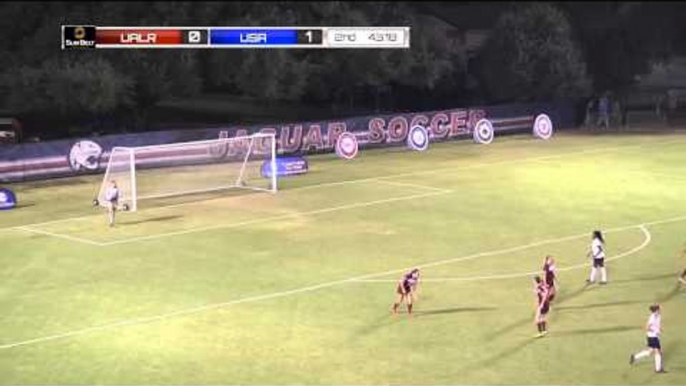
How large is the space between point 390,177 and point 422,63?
23.6 metres

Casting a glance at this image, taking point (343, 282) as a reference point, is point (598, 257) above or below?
above

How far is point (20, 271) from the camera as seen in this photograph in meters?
28.1

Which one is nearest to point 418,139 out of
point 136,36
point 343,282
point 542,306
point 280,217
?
point 136,36

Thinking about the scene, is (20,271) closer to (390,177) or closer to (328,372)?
(328,372)

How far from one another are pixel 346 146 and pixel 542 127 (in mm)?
15539

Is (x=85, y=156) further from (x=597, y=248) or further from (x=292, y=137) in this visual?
(x=597, y=248)

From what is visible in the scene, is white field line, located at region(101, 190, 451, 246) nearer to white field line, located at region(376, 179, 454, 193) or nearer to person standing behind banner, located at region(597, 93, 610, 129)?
white field line, located at region(376, 179, 454, 193)

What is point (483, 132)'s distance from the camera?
200ft

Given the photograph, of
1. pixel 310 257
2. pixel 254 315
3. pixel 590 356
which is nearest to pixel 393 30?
pixel 310 257

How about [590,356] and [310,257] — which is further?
[310,257]

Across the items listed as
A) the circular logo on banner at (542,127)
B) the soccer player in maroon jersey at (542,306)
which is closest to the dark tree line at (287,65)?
the circular logo on banner at (542,127)

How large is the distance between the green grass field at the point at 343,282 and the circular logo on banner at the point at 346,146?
313 inches

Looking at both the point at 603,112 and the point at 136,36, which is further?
the point at 603,112
